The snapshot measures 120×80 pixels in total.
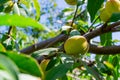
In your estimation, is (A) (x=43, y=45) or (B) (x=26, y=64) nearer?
(B) (x=26, y=64)

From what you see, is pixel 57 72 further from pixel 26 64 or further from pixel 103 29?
pixel 26 64

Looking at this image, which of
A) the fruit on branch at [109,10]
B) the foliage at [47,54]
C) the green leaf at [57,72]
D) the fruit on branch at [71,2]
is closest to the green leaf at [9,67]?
the foliage at [47,54]

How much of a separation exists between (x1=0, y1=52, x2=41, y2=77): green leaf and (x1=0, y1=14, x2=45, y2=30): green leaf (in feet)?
0.15

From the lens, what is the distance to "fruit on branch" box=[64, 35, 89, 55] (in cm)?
108

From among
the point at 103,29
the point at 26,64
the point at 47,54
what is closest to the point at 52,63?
the point at 47,54

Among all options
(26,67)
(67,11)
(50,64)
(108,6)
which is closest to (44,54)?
(50,64)

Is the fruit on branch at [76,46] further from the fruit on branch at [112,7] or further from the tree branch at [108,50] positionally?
the fruit on branch at [112,7]

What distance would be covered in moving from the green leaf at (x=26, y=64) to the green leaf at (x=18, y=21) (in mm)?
46

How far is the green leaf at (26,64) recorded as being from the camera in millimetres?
472

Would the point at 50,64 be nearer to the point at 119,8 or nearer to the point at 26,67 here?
the point at 119,8

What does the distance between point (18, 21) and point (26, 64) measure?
7 cm

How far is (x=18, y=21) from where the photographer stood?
0.45m

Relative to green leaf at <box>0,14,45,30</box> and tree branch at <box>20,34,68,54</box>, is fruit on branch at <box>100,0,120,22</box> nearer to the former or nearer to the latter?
tree branch at <box>20,34,68,54</box>

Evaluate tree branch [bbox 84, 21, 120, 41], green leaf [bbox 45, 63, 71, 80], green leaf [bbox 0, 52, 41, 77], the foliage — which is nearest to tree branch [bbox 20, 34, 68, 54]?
the foliage
